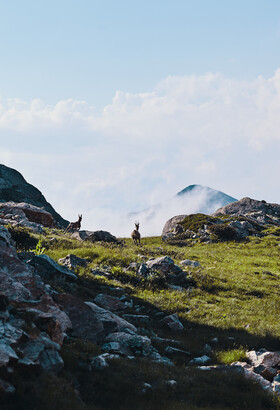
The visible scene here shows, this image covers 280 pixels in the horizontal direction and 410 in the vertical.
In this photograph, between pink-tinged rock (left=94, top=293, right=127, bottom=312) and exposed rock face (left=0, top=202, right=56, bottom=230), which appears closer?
pink-tinged rock (left=94, top=293, right=127, bottom=312)

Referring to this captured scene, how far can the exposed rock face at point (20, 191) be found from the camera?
62.6m

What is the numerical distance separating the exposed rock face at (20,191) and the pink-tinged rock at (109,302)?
4906cm

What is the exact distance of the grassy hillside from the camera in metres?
6.86

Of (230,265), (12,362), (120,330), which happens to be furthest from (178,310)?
(230,265)

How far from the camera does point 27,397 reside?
6.01 m

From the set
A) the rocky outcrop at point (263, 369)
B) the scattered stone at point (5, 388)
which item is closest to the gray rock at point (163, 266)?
the rocky outcrop at point (263, 369)

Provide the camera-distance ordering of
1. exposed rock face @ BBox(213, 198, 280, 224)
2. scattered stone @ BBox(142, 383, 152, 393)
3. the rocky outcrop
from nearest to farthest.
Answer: scattered stone @ BBox(142, 383, 152, 393) < the rocky outcrop < exposed rock face @ BBox(213, 198, 280, 224)

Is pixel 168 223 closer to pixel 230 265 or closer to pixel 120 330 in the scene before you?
pixel 230 265

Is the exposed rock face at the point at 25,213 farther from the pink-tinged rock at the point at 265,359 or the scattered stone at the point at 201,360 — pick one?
the pink-tinged rock at the point at 265,359

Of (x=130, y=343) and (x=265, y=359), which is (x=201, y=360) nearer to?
(x=265, y=359)

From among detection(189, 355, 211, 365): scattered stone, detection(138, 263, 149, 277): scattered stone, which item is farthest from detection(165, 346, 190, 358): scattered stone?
detection(138, 263, 149, 277): scattered stone

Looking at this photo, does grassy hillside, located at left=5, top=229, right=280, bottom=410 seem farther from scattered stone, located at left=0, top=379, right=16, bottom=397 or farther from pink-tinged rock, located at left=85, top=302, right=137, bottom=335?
pink-tinged rock, located at left=85, top=302, right=137, bottom=335

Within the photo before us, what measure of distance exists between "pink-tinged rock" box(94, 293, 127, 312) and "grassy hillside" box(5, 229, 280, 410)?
53 cm

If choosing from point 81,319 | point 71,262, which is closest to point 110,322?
point 81,319
